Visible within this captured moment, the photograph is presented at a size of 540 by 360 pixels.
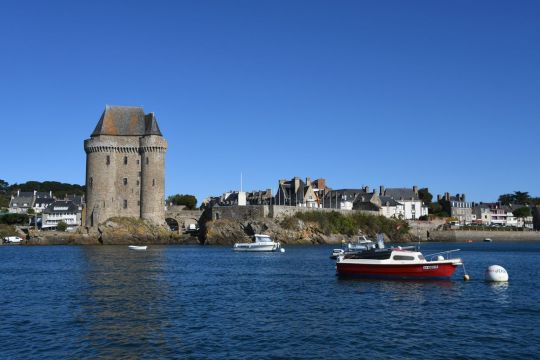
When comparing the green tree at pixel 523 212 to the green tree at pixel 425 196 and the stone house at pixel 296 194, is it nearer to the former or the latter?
the green tree at pixel 425 196

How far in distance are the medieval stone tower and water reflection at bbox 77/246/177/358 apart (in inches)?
1978

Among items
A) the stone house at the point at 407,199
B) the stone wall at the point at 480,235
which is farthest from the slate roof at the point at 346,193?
the stone wall at the point at 480,235

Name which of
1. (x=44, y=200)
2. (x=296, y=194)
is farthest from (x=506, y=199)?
(x=44, y=200)

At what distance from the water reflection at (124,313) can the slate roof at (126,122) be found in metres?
53.2

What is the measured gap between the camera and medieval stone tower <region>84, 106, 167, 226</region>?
298 feet

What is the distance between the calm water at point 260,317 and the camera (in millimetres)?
18531

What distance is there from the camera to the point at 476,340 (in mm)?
19922

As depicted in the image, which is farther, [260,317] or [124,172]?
[124,172]

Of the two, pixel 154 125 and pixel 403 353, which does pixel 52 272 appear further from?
pixel 154 125

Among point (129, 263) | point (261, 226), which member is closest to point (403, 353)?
point (129, 263)

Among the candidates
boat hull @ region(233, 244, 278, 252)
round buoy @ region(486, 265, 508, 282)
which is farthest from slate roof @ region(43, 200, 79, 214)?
round buoy @ region(486, 265, 508, 282)

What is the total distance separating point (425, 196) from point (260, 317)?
5584 inches

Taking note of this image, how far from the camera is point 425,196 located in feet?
523

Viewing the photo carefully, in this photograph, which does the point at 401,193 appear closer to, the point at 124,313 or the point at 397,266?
the point at 397,266
